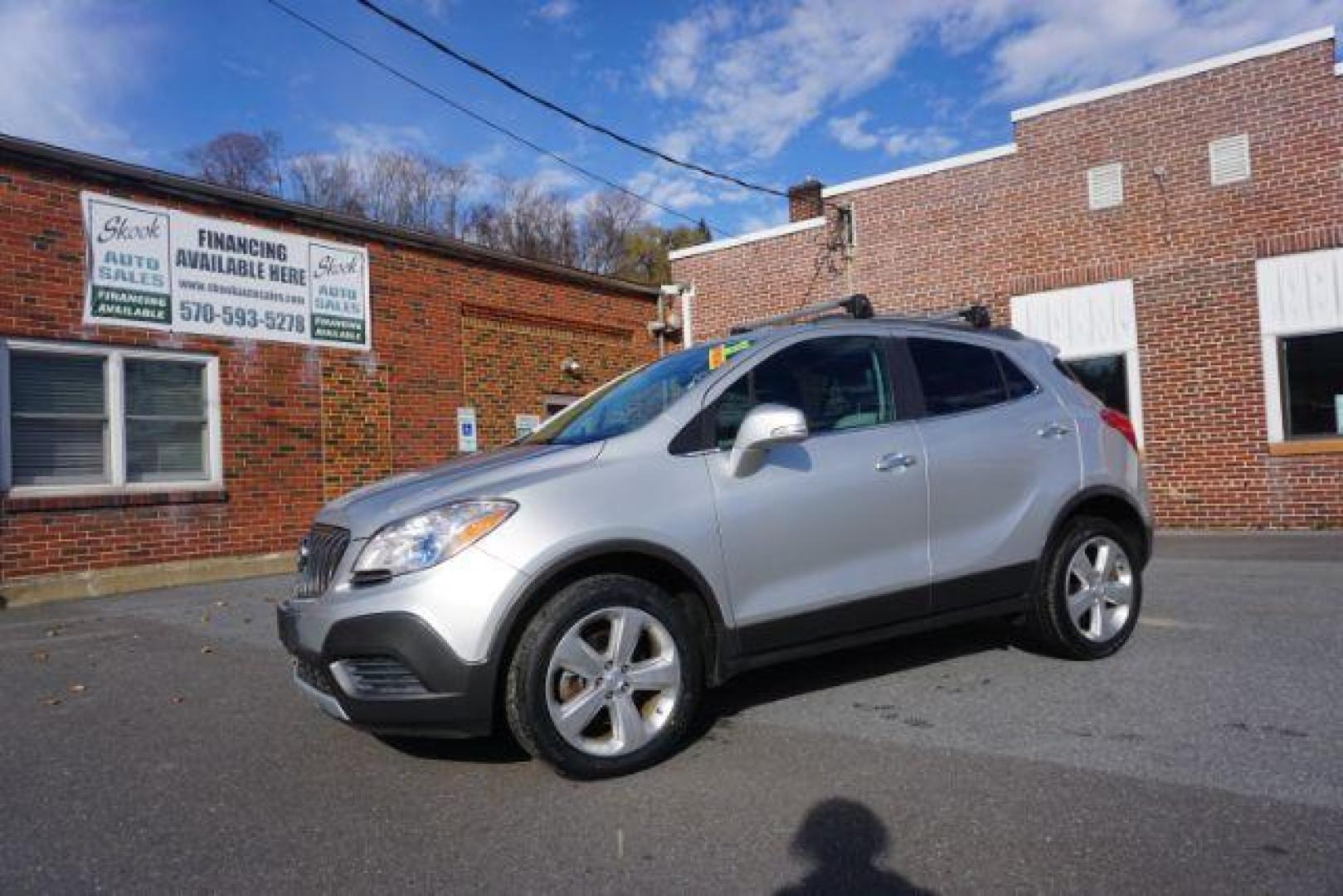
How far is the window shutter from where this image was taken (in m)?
8.91

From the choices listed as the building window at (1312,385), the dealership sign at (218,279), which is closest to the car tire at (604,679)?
the dealership sign at (218,279)

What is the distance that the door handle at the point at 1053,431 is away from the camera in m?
4.77

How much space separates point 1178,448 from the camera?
11.6 meters

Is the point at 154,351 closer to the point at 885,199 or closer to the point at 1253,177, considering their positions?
the point at 885,199

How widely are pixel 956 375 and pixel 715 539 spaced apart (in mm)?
1730

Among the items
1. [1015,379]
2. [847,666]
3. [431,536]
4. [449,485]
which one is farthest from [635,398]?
[1015,379]

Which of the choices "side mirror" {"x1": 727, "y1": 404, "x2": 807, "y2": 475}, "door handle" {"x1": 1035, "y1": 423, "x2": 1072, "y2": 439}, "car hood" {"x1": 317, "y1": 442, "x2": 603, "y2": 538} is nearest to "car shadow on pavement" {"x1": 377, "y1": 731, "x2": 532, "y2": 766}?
"car hood" {"x1": 317, "y1": 442, "x2": 603, "y2": 538}

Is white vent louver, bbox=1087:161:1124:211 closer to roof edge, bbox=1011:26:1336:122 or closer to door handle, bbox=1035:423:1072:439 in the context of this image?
roof edge, bbox=1011:26:1336:122

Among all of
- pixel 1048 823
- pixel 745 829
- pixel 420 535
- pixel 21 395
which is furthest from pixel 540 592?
pixel 21 395

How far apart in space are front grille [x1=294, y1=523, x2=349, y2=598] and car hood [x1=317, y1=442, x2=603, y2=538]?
5cm

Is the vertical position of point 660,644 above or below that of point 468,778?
above

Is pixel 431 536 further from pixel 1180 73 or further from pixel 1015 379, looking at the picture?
pixel 1180 73

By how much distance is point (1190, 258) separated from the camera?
11.4 m

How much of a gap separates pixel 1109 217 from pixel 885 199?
321cm
